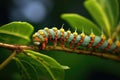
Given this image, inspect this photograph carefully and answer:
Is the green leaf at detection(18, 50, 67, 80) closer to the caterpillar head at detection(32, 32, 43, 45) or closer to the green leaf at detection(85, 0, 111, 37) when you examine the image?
the caterpillar head at detection(32, 32, 43, 45)

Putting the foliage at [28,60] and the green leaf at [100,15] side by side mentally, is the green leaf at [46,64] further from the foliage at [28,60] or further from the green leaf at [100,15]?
the green leaf at [100,15]

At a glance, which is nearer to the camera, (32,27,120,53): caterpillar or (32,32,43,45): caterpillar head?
(32,32,43,45): caterpillar head

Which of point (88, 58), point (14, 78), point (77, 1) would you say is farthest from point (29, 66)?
point (77, 1)

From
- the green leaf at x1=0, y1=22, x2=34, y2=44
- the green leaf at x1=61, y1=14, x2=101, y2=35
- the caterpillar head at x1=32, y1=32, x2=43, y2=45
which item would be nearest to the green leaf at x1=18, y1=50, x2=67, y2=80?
the green leaf at x1=0, y1=22, x2=34, y2=44

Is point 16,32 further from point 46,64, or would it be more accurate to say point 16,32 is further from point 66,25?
point 66,25

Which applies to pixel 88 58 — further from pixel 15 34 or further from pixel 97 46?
pixel 15 34
